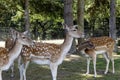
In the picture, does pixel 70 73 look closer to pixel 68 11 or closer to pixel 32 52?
pixel 32 52

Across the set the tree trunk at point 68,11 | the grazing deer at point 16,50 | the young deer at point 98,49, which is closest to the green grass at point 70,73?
the young deer at point 98,49

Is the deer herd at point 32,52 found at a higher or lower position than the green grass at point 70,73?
higher

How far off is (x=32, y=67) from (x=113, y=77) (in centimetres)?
315

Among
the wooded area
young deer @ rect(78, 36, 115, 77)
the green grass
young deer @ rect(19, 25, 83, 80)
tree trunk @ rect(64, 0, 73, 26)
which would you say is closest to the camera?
young deer @ rect(19, 25, 83, 80)

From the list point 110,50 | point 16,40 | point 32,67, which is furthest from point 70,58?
point 16,40

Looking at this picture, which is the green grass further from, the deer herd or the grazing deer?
the grazing deer

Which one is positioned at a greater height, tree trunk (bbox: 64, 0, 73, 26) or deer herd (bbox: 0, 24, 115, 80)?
tree trunk (bbox: 64, 0, 73, 26)

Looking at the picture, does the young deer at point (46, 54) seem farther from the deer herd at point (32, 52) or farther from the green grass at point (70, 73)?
the green grass at point (70, 73)

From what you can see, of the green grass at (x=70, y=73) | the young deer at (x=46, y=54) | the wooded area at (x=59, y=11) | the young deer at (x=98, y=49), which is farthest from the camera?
the wooded area at (x=59, y=11)

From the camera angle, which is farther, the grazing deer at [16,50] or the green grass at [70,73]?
the green grass at [70,73]

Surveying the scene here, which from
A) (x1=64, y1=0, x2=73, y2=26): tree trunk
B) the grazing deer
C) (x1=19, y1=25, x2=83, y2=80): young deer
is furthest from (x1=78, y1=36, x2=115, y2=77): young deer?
(x1=64, y1=0, x2=73, y2=26): tree trunk

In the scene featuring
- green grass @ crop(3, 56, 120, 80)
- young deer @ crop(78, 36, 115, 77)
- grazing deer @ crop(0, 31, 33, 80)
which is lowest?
green grass @ crop(3, 56, 120, 80)

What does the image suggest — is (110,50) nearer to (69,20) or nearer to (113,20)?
(69,20)

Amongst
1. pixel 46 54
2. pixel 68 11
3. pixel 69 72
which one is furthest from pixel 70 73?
pixel 68 11
